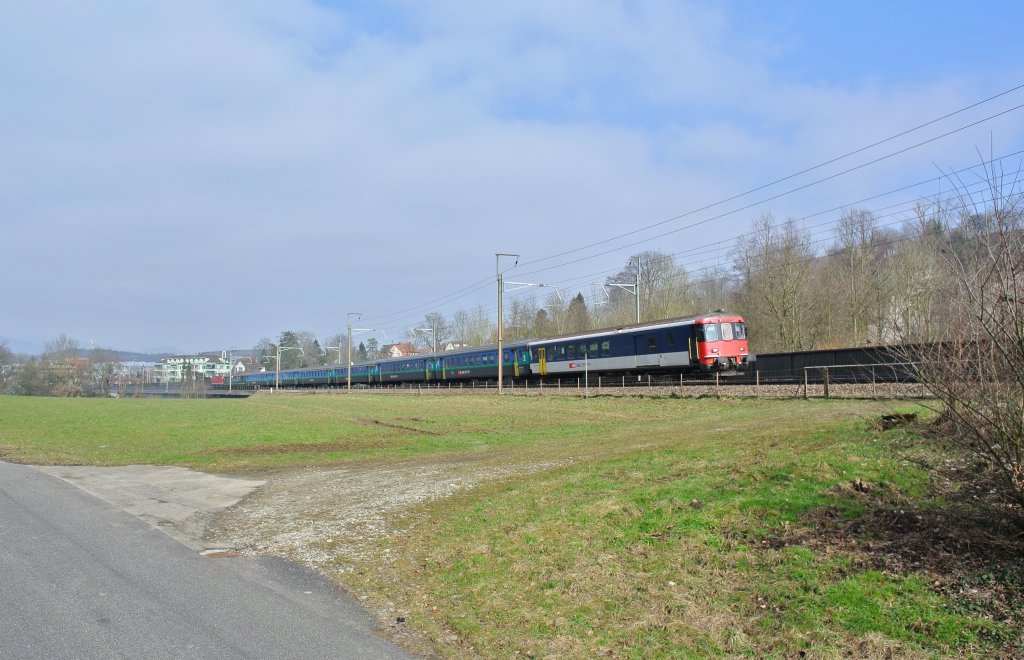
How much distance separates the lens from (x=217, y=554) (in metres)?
7.41

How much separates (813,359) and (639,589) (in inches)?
1139

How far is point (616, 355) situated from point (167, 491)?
28.8 m

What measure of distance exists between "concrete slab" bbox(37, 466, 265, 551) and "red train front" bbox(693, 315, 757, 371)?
2380cm

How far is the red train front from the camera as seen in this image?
31953 mm

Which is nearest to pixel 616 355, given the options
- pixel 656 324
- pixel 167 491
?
pixel 656 324

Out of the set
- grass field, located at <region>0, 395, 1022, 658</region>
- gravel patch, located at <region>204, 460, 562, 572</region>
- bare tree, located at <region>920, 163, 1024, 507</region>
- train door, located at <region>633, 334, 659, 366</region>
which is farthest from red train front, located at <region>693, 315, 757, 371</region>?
bare tree, located at <region>920, 163, 1024, 507</region>

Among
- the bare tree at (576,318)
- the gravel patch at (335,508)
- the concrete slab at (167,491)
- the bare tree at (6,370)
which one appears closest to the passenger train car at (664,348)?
the gravel patch at (335,508)

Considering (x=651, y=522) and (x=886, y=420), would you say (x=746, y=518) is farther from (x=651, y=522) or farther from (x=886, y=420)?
(x=886, y=420)

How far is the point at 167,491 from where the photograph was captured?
1189cm

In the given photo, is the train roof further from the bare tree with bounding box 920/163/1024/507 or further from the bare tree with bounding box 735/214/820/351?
the bare tree with bounding box 920/163/1024/507

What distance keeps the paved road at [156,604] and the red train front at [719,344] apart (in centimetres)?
2734

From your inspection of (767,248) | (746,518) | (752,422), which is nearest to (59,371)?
(767,248)

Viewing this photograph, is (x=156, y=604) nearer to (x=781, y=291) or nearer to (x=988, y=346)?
(x=988, y=346)

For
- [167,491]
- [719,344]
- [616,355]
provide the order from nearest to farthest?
1. [167,491]
2. [719,344]
3. [616,355]
